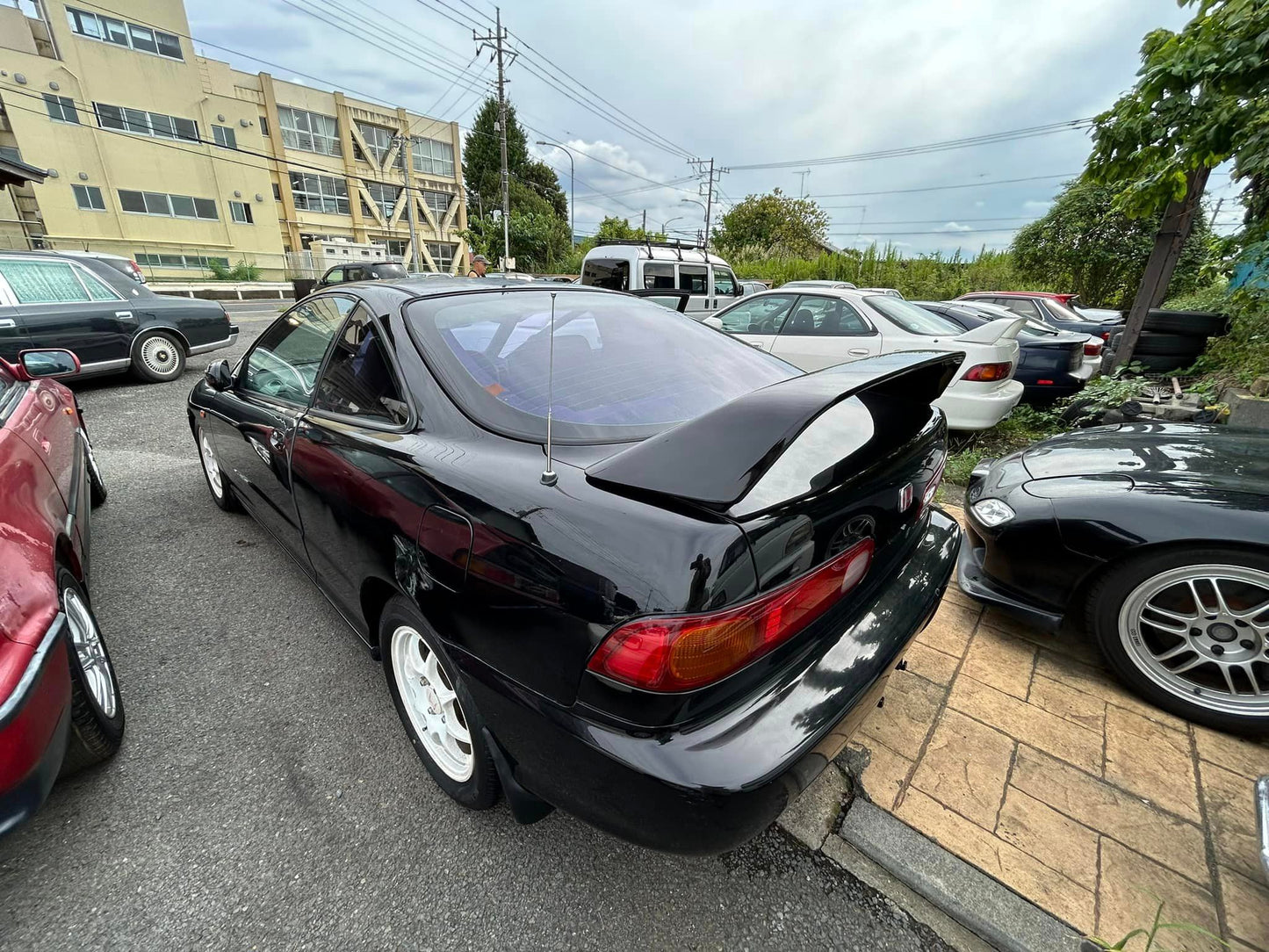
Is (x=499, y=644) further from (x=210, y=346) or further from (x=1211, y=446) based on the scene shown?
(x=210, y=346)

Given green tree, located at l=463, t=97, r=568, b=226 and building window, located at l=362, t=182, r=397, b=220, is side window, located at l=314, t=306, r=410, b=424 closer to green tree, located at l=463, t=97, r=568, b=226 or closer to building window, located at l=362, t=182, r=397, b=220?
building window, located at l=362, t=182, r=397, b=220

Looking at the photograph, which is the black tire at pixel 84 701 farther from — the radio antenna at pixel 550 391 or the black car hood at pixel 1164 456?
the black car hood at pixel 1164 456

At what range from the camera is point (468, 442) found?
1475 mm

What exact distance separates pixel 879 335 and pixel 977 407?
3.57 ft

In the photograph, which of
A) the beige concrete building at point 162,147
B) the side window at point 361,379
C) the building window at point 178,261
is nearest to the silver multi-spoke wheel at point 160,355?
the side window at point 361,379

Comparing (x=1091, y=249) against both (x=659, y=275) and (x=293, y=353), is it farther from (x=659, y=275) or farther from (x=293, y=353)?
(x=293, y=353)

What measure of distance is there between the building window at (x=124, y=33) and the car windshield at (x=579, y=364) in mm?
35029

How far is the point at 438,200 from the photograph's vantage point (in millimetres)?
38875

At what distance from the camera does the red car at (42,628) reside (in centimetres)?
128

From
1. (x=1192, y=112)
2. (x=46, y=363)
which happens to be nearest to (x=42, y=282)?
(x=46, y=363)

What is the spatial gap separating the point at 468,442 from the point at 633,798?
3.10ft

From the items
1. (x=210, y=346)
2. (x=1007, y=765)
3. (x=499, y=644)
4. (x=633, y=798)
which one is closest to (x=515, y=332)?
(x=499, y=644)

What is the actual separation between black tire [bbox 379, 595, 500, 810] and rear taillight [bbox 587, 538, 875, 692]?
0.54 meters

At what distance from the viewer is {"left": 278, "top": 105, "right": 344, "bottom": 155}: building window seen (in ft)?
102
